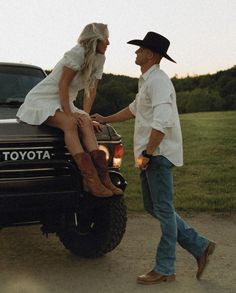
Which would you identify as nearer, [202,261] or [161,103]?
[161,103]

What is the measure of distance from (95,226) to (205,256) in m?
1.16

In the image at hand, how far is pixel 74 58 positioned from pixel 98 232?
1.64m

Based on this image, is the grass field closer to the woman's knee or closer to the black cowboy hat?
the woman's knee

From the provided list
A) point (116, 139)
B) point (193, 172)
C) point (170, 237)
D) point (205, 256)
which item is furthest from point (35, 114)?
point (193, 172)

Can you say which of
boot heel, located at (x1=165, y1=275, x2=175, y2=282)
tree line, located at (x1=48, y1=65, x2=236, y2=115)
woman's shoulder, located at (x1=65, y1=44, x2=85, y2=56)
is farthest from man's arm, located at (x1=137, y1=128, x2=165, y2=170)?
tree line, located at (x1=48, y1=65, x2=236, y2=115)

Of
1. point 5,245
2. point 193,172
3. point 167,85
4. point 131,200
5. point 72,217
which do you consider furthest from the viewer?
point 193,172

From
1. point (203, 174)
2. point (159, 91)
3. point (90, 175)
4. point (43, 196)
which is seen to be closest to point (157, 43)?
point (159, 91)

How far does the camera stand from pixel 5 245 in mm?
6156

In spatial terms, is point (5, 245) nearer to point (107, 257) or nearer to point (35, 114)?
point (107, 257)

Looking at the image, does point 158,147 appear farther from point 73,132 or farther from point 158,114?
point 73,132

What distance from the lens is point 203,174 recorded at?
12.7 meters

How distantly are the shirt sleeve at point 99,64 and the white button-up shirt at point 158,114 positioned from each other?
0.66 metres

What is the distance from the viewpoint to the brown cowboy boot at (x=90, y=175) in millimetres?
4723

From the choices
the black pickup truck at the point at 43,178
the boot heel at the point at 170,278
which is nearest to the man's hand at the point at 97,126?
the black pickup truck at the point at 43,178
